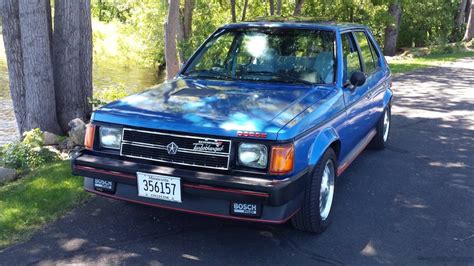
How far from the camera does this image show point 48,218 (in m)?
4.55

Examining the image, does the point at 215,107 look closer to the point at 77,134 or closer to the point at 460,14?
the point at 77,134

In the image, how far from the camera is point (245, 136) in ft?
11.7

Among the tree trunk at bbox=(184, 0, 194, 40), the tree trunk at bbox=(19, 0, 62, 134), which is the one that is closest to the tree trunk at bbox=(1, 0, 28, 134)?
the tree trunk at bbox=(19, 0, 62, 134)

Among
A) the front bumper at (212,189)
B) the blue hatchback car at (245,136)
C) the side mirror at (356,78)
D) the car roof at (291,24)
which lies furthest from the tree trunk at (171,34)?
the front bumper at (212,189)

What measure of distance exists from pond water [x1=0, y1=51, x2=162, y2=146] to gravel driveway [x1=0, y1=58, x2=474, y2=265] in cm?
781

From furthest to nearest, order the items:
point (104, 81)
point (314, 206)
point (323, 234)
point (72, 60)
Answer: point (104, 81)
point (72, 60)
point (323, 234)
point (314, 206)

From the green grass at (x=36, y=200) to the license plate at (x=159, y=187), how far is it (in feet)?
4.01

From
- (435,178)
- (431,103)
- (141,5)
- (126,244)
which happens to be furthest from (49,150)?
(141,5)

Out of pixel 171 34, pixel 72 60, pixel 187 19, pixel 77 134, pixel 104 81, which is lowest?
pixel 104 81

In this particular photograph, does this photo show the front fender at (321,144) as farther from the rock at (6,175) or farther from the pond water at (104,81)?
the pond water at (104,81)

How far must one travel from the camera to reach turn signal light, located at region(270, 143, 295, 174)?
355 cm

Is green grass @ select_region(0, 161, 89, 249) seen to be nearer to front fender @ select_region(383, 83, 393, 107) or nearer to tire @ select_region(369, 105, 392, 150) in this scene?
tire @ select_region(369, 105, 392, 150)

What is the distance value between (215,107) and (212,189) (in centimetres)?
77

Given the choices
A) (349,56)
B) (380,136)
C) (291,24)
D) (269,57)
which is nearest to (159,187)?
(269,57)
